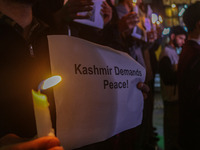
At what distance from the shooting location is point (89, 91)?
789 millimetres

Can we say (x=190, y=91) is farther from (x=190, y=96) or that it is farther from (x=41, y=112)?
(x=41, y=112)

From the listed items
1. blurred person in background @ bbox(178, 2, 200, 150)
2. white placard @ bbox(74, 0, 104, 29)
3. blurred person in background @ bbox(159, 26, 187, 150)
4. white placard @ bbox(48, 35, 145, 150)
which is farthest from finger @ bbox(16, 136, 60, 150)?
blurred person in background @ bbox(159, 26, 187, 150)

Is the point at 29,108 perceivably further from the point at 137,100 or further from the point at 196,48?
the point at 196,48

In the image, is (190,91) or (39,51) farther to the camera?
(190,91)

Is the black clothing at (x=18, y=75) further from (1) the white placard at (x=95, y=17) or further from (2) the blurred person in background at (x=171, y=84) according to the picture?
(2) the blurred person in background at (x=171, y=84)

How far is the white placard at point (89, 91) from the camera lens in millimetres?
722

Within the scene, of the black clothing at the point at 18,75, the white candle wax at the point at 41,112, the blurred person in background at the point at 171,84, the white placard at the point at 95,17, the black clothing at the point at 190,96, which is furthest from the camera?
the blurred person in background at the point at 171,84

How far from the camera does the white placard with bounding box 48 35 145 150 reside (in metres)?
0.72

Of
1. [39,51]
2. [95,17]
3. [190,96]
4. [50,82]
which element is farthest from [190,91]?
[50,82]

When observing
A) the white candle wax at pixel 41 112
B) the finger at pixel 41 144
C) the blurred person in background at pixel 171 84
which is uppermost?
the white candle wax at pixel 41 112

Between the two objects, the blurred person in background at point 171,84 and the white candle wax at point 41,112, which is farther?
the blurred person in background at point 171,84

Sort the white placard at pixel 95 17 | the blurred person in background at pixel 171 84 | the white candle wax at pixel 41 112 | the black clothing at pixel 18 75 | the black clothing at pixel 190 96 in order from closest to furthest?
the white candle wax at pixel 41 112
the black clothing at pixel 18 75
the white placard at pixel 95 17
the black clothing at pixel 190 96
the blurred person in background at pixel 171 84

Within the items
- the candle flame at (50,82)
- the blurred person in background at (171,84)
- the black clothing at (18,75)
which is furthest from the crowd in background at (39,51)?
the blurred person in background at (171,84)

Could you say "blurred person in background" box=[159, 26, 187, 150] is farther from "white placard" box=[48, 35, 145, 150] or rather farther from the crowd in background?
"white placard" box=[48, 35, 145, 150]
